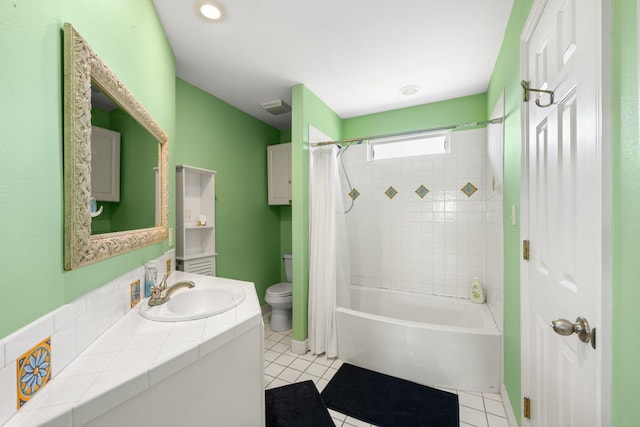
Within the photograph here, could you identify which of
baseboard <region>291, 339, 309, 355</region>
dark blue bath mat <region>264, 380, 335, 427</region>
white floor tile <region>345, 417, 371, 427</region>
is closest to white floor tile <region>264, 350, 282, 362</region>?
baseboard <region>291, 339, 309, 355</region>

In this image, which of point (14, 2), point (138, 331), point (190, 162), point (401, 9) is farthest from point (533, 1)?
point (190, 162)

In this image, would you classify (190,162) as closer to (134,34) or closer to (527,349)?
(134,34)

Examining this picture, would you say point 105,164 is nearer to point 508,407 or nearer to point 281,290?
point 281,290

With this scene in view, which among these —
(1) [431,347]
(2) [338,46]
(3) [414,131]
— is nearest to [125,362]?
(1) [431,347]

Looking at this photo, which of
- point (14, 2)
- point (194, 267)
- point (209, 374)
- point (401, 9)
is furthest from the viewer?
point (194, 267)

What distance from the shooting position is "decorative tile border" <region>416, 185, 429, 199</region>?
2768 mm

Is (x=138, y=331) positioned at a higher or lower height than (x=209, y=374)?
higher

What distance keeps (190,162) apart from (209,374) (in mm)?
1990

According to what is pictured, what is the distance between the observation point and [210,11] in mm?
1570

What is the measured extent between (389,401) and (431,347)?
49 centimetres

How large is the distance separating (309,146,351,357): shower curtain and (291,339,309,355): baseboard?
59 millimetres

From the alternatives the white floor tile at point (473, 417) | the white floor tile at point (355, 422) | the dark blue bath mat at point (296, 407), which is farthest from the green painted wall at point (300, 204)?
the white floor tile at point (473, 417)

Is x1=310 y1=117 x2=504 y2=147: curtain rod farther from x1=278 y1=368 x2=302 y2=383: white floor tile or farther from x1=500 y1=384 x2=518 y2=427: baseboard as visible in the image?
x1=278 y1=368 x2=302 y2=383: white floor tile

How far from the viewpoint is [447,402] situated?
1756mm
